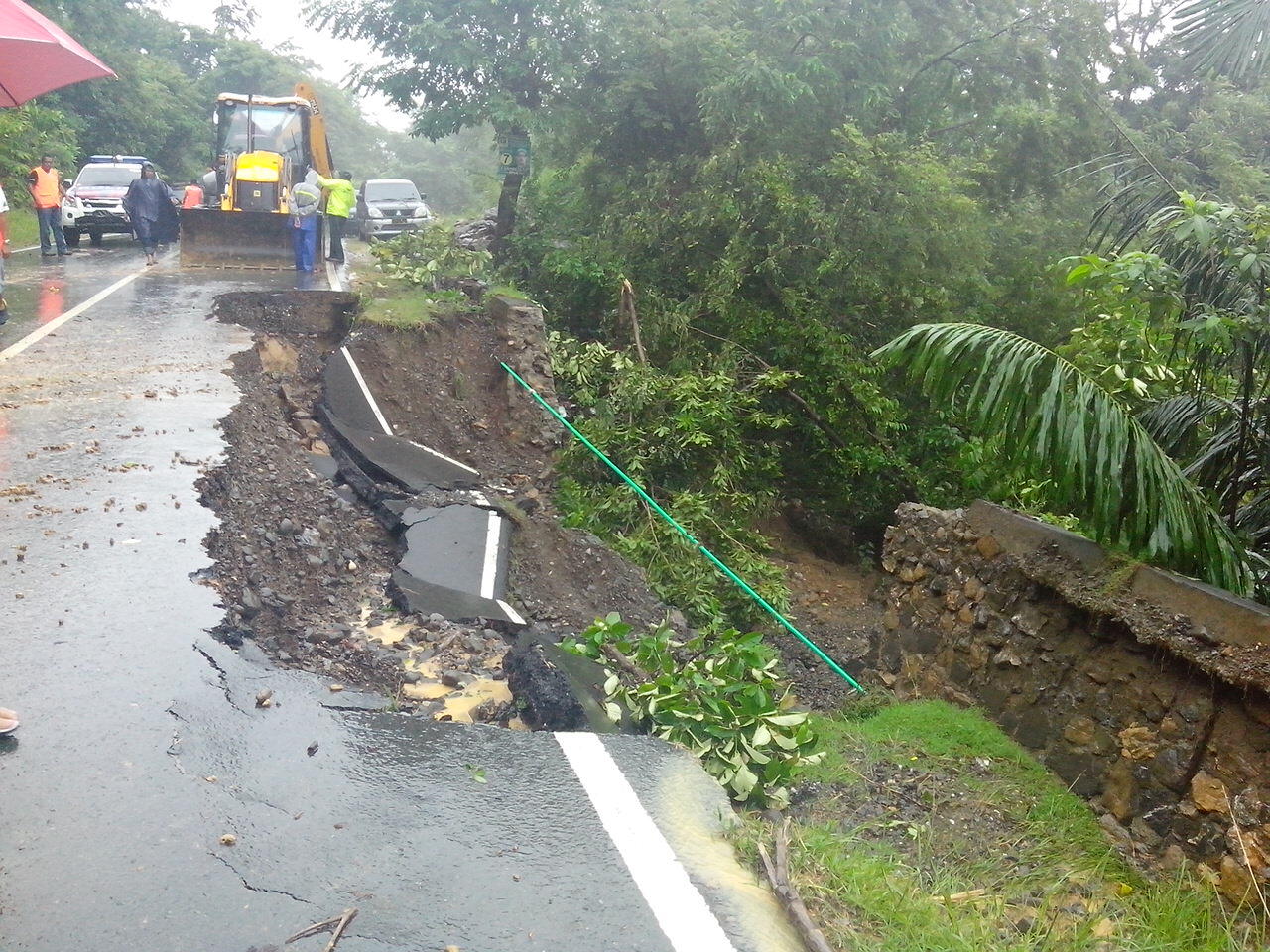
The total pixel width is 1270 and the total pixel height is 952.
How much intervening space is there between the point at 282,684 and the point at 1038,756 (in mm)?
3919

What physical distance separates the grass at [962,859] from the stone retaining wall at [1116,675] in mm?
188

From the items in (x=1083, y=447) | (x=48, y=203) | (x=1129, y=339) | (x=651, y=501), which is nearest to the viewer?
(x=1083, y=447)

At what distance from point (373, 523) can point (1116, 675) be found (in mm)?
5430

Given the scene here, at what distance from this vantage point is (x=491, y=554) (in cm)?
829

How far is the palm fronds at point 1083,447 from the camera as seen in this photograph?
194 inches

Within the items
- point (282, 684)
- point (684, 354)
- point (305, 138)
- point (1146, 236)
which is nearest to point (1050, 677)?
point (1146, 236)

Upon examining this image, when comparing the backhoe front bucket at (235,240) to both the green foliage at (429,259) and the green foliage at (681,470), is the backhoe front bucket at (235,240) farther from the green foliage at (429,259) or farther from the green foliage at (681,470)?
the green foliage at (681,470)

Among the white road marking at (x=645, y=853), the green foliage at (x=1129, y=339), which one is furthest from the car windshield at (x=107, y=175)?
the white road marking at (x=645, y=853)

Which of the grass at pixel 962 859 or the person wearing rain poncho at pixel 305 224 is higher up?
the person wearing rain poncho at pixel 305 224

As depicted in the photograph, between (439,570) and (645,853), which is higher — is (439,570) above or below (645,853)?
below

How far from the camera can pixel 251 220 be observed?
16.7m

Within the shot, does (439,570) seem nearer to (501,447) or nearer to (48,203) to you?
(501,447)

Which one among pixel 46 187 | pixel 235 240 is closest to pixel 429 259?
pixel 235 240

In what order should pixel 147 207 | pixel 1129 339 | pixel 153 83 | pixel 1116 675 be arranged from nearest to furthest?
pixel 1116 675, pixel 1129 339, pixel 147 207, pixel 153 83
